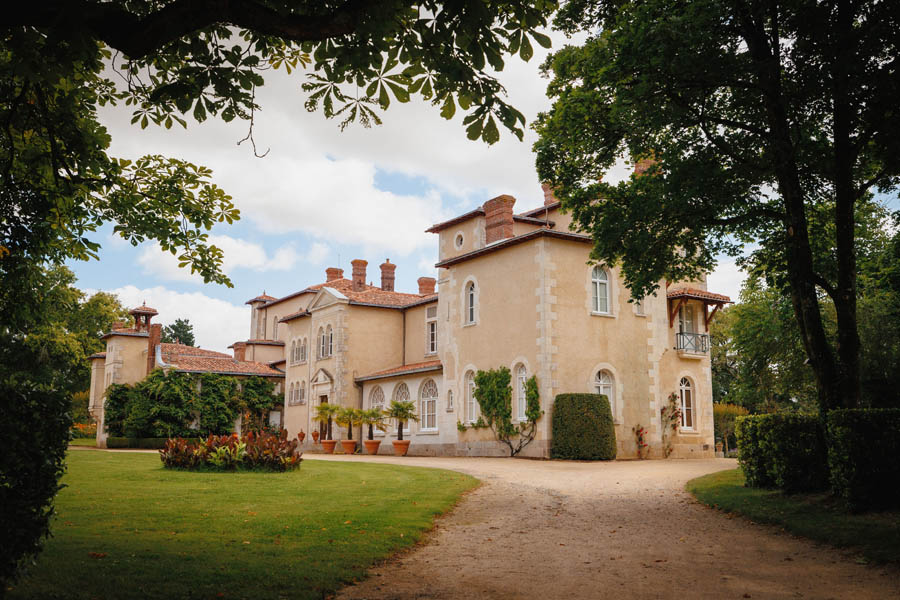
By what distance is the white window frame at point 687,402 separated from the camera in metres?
27.3

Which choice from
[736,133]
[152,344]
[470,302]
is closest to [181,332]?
[152,344]

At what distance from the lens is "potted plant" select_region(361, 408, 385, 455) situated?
2895 centimetres

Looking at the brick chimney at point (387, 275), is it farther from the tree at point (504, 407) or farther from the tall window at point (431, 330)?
the tree at point (504, 407)

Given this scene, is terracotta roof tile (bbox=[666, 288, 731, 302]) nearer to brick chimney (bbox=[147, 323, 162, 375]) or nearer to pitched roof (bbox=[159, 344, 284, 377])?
pitched roof (bbox=[159, 344, 284, 377])

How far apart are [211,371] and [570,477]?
26628 millimetres

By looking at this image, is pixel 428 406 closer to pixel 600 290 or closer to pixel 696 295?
pixel 600 290

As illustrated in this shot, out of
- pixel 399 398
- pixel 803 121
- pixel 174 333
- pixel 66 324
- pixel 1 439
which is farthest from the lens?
pixel 174 333

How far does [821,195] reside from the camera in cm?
1312

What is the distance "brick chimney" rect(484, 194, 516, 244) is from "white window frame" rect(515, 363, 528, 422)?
560 cm

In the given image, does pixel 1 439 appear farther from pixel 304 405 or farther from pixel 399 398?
pixel 304 405

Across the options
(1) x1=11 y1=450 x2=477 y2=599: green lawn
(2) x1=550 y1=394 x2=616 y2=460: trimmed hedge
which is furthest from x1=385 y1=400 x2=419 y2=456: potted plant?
(1) x1=11 y1=450 x2=477 y2=599: green lawn

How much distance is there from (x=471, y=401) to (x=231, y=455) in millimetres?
12247

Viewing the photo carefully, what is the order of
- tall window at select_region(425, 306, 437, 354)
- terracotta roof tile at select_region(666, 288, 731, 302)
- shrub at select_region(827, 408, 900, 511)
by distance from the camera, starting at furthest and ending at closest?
tall window at select_region(425, 306, 437, 354)
terracotta roof tile at select_region(666, 288, 731, 302)
shrub at select_region(827, 408, 900, 511)

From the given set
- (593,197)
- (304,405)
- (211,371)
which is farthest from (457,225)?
(593,197)
